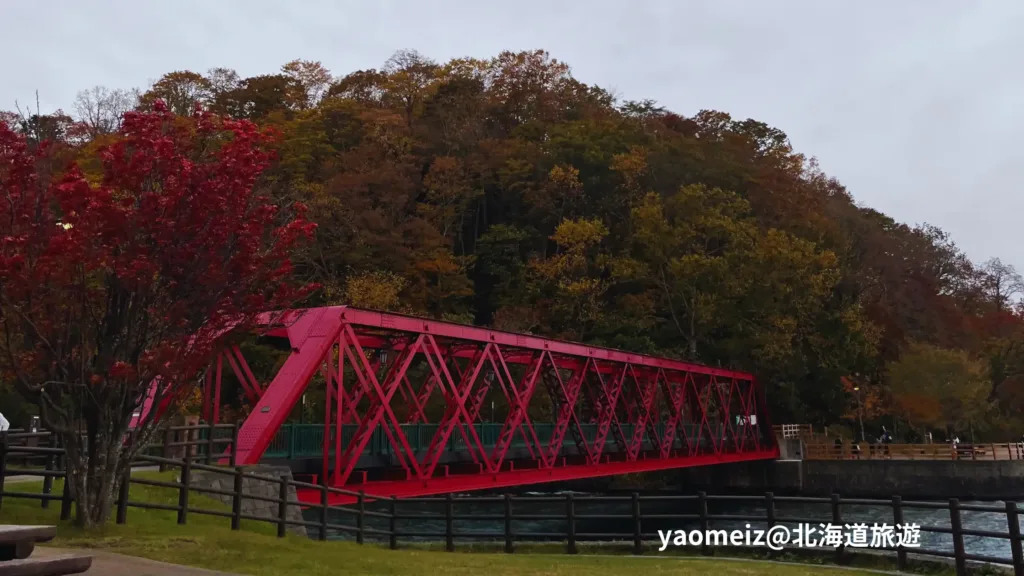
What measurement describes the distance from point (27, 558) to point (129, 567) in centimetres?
326

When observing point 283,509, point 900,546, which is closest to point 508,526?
point 283,509

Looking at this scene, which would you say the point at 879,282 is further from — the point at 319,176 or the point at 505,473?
the point at 505,473

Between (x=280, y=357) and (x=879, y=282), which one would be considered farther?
(x=879, y=282)

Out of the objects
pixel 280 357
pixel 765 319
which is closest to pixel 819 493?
pixel 765 319

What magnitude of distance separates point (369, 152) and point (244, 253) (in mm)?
44986

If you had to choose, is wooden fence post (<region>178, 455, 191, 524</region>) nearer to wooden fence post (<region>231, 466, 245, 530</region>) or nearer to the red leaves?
wooden fence post (<region>231, 466, 245, 530</region>)

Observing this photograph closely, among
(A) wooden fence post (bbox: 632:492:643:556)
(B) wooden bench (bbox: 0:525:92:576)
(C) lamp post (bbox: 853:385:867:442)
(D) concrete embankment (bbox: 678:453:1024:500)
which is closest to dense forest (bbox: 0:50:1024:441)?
(C) lamp post (bbox: 853:385:867:442)

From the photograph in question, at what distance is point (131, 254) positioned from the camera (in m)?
12.6

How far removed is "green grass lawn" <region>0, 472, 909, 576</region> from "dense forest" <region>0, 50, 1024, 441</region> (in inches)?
1196

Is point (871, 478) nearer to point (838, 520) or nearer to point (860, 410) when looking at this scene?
point (860, 410)

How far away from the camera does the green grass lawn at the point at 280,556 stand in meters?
11.4

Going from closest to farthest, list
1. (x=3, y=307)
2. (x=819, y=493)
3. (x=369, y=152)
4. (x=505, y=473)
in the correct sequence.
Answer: (x=3, y=307) < (x=505, y=473) < (x=819, y=493) < (x=369, y=152)

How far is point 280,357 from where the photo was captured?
147 ft

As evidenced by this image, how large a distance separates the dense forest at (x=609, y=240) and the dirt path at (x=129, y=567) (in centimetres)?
3437
